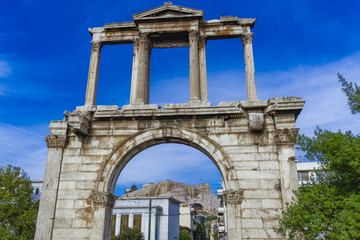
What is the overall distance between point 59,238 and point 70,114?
410cm

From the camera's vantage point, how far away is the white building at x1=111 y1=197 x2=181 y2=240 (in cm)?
2806

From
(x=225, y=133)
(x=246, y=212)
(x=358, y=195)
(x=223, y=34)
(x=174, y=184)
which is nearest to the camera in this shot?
(x=358, y=195)

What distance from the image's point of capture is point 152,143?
1090 centimetres

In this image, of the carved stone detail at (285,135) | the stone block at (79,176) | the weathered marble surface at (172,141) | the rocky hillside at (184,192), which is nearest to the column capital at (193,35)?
the weathered marble surface at (172,141)

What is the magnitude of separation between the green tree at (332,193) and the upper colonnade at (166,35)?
4055mm

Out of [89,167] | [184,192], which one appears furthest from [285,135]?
[184,192]

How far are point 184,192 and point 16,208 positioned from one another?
63432 mm

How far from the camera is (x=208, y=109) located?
34.4ft

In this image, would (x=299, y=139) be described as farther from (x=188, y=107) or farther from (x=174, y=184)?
(x=174, y=184)

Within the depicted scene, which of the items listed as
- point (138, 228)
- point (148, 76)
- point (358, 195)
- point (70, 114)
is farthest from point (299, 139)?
point (138, 228)

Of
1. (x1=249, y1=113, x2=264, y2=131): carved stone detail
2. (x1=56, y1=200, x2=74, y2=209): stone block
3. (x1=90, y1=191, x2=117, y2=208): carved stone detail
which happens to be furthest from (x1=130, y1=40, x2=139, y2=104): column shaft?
(x1=249, y1=113, x2=264, y2=131): carved stone detail

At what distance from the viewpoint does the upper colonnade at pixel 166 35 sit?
11531 mm

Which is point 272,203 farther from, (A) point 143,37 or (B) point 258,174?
(A) point 143,37

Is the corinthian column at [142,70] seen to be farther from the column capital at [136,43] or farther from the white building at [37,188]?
the white building at [37,188]
